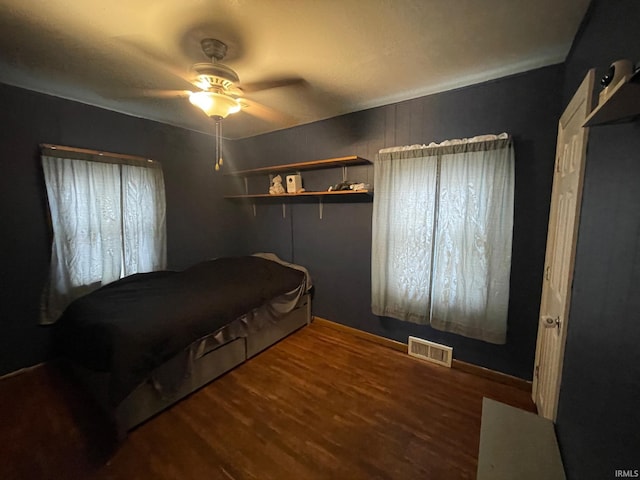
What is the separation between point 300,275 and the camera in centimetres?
316

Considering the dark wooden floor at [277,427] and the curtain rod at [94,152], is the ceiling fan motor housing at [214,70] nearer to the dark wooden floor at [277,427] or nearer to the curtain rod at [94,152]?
the curtain rod at [94,152]

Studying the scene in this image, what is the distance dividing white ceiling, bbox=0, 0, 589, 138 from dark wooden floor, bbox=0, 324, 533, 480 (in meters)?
2.52

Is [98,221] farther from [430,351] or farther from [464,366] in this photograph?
[464,366]

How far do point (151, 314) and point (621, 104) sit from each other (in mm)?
2645

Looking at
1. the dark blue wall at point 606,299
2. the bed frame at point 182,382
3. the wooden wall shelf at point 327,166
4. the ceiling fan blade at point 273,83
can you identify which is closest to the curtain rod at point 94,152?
the wooden wall shelf at point 327,166

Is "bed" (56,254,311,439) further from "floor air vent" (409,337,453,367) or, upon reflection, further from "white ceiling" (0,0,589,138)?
"white ceiling" (0,0,589,138)

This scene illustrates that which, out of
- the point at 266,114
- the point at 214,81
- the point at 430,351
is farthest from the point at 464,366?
the point at 266,114

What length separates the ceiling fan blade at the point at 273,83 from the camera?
209cm

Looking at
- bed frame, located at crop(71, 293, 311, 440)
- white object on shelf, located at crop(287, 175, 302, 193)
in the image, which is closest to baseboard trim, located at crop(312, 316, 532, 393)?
bed frame, located at crop(71, 293, 311, 440)

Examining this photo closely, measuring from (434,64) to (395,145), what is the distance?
752 mm

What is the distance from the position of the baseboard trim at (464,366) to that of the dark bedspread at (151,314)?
32.9 inches

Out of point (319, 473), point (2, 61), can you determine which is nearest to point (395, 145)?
point (319, 473)

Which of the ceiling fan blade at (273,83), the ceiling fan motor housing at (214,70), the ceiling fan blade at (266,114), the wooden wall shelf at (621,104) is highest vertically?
the ceiling fan blade at (266,114)

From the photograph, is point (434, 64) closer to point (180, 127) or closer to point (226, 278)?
point (226, 278)
